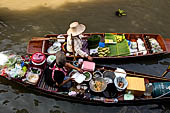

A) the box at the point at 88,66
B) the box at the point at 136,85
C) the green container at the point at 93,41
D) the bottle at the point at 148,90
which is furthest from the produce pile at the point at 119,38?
the bottle at the point at 148,90

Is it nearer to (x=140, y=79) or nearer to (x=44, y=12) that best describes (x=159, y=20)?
(x=140, y=79)

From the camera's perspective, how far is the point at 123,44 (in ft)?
27.4

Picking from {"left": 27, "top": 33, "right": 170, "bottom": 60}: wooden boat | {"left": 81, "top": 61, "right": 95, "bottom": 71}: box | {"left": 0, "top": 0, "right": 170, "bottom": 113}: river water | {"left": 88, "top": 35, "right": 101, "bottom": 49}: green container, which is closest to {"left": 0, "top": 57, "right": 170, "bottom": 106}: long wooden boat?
{"left": 81, "top": 61, "right": 95, "bottom": 71}: box

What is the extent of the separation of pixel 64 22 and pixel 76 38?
12.4ft

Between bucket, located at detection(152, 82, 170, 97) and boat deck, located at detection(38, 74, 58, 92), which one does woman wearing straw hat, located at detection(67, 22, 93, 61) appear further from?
bucket, located at detection(152, 82, 170, 97)

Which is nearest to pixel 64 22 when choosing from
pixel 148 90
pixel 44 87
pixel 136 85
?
pixel 44 87

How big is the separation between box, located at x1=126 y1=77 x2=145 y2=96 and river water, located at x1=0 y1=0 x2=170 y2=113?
211 cm

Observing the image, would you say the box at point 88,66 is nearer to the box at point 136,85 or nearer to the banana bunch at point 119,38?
the box at point 136,85

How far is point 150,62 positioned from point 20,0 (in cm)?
979

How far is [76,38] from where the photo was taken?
7328mm

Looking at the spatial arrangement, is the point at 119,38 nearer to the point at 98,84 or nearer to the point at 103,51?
the point at 103,51

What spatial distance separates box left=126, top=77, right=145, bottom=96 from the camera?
6262 mm

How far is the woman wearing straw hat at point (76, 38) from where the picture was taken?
23.1ft

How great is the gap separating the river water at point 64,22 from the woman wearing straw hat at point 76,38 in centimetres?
185
